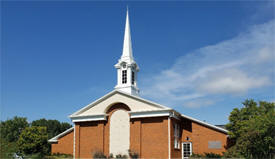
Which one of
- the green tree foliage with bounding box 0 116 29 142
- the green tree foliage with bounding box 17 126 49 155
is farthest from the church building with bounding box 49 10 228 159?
the green tree foliage with bounding box 0 116 29 142

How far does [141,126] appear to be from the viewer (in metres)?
32.2

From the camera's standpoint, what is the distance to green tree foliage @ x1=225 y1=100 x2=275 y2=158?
1031 inches

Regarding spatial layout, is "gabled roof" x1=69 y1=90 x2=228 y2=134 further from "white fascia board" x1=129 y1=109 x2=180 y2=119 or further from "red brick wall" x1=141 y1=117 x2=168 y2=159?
"red brick wall" x1=141 y1=117 x2=168 y2=159

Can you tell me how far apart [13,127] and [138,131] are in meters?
43.6

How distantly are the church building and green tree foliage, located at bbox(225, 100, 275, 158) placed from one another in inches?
66.1

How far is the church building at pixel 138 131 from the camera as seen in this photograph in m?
31.3

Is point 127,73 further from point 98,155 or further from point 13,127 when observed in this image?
point 13,127

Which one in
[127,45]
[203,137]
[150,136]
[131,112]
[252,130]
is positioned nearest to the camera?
[252,130]

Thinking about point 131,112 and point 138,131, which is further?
point 131,112

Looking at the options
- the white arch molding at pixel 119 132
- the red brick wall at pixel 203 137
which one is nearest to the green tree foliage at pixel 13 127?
the white arch molding at pixel 119 132

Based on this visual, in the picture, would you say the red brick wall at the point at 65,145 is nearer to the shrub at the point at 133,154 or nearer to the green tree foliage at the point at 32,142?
the green tree foliage at the point at 32,142

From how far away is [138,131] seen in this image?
32.0 m

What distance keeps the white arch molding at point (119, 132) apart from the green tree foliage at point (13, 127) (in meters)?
38.0

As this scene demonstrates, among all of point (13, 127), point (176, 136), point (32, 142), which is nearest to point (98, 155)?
point (176, 136)
